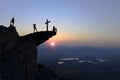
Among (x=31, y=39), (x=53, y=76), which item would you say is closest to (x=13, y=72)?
(x=31, y=39)

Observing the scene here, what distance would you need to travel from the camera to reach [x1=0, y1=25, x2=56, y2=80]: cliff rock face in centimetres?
3722

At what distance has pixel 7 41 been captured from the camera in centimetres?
3822

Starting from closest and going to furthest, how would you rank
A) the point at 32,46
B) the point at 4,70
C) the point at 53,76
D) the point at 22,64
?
1. the point at 4,70
2. the point at 22,64
3. the point at 32,46
4. the point at 53,76

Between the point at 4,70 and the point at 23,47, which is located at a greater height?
the point at 23,47

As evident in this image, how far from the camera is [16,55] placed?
38.4 m

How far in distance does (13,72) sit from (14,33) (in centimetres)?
591

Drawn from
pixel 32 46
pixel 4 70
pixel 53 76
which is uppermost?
pixel 32 46

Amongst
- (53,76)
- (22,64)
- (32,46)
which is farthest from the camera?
(53,76)

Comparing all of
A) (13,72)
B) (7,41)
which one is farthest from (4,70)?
(7,41)

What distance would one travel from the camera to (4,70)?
3675 cm

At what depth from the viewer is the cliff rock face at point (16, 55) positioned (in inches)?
1465

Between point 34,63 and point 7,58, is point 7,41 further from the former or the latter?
point 34,63

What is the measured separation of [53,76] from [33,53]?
952 cm

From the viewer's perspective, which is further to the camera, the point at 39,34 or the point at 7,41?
the point at 39,34
